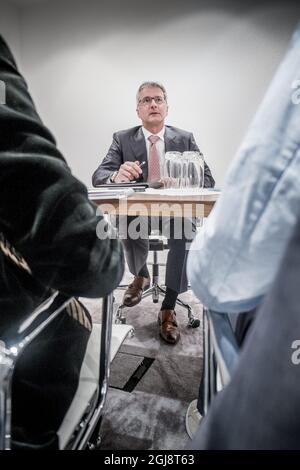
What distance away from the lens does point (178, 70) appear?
3143 millimetres

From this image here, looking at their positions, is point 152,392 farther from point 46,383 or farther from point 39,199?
point 39,199

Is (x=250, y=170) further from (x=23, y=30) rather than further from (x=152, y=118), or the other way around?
(x=23, y=30)

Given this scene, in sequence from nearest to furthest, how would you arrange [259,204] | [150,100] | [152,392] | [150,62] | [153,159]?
1. [259,204]
2. [152,392]
3. [150,100]
4. [153,159]
5. [150,62]

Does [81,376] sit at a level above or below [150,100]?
below

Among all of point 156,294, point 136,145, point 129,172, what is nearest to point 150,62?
point 136,145

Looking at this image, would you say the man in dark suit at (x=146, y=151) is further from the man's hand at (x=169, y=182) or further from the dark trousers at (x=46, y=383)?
the dark trousers at (x=46, y=383)

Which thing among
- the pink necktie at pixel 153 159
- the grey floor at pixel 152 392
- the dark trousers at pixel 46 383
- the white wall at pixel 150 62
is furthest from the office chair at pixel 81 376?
the white wall at pixel 150 62

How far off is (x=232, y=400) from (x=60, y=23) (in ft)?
13.7

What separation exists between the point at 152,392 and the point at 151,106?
1.86 meters

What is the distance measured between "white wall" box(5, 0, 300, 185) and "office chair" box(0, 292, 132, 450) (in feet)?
9.24

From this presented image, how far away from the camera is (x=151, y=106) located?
217 cm

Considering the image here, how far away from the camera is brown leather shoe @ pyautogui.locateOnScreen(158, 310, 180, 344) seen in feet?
5.53

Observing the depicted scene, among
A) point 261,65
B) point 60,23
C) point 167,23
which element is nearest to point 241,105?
point 261,65

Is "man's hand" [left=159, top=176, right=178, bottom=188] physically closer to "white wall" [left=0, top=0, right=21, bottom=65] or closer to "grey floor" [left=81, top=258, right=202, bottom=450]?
"grey floor" [left=81, top=258, right=202, bottom=450]
